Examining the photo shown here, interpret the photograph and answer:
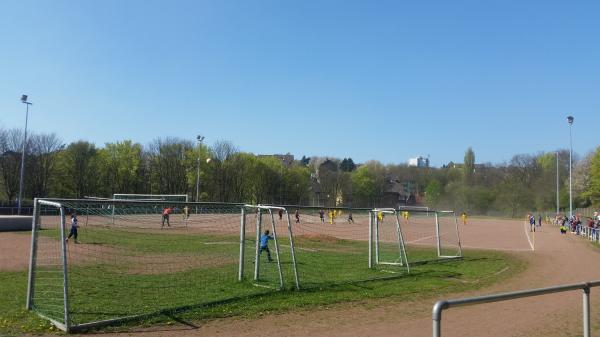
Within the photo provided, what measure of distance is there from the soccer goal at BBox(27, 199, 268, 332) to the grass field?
3 cm

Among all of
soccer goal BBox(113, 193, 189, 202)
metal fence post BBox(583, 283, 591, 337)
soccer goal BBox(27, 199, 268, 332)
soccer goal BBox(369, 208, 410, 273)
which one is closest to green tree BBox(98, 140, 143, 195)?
soccer goal BBox(113, 193, 189, 202)

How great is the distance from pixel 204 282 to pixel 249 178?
78.4 metres

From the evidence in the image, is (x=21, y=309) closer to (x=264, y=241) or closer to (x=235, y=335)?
(x=235, y=335)

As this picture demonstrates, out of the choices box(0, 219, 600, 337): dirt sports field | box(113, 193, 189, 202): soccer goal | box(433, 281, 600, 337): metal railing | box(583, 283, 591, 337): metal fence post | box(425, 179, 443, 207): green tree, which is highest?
box(425, 179, 443, 207): green tree

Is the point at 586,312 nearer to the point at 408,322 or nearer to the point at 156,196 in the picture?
the point at 408,322

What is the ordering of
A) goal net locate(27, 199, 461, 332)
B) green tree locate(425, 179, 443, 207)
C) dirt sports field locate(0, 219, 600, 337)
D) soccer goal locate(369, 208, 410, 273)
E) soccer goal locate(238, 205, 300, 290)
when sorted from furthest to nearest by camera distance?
green tree locate(425, 179, 443, 207), soccer goal locate(369, 208, 410, 273), soccer goal locate(238, 205, 300, 290), goal net locate(27, 199, 461, 332), dirt sports field locate(0, 219, 600, 337)

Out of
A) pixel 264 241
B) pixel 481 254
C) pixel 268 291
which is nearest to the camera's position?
pixel 268 291

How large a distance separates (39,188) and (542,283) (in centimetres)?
6899

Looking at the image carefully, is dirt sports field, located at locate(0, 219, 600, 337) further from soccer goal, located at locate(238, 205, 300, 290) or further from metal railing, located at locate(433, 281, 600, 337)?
soccer goal, located at locate(238, 205, 300, 290)

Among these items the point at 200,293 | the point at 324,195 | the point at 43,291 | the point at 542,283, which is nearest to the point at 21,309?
the point at 43,291

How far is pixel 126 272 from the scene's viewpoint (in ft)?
→ 49.7

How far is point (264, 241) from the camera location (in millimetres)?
17750

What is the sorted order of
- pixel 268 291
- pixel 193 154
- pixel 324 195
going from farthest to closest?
pixel 324 195 → pixel 193 154 → pixel 268 291

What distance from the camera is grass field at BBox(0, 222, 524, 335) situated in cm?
1049
